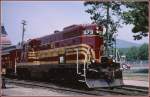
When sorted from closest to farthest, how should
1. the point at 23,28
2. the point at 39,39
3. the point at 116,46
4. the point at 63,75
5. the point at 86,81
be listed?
the point at 23,28, the point at 86,81, the point at 116,46, the point at 63,75, the point at 39,39

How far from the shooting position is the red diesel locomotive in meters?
12.7

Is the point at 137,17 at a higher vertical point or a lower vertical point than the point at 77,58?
higher

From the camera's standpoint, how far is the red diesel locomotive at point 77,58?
1273 centimetres

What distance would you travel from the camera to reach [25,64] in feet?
56.0

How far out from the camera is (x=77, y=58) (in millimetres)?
12930

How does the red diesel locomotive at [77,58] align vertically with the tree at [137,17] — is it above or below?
below

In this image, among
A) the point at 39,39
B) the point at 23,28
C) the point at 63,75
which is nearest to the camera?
the point at 23,28

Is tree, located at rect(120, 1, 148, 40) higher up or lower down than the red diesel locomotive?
higher up

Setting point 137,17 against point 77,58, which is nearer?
point 77,58

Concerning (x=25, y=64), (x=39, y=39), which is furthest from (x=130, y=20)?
(x=25, y=64)

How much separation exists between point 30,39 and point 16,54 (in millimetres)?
1878

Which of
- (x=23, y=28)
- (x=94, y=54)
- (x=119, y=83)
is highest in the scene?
(x=23, y=28)

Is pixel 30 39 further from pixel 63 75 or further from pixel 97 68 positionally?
pixel 97 68

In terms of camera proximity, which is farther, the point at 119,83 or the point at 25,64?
the point at 25,64
